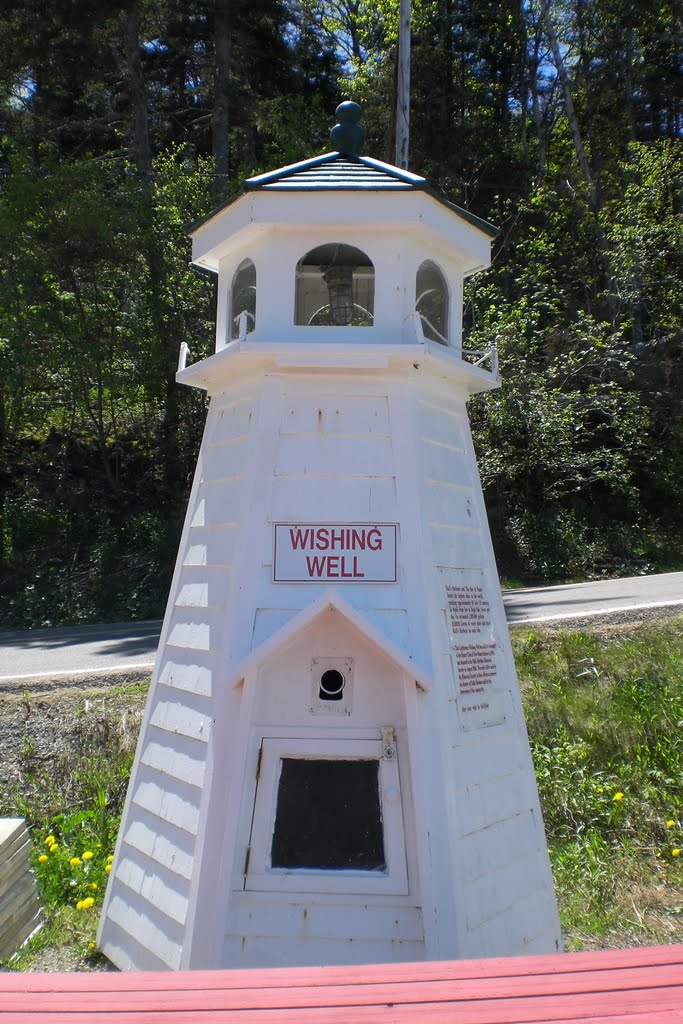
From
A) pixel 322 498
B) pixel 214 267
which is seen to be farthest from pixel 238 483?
pixel 214 267

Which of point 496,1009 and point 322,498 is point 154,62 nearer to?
point 322,498

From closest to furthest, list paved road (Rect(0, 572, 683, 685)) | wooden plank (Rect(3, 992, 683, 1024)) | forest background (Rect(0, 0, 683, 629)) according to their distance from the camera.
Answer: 1. wooden plank (Rect(3, 992, 683, 1024))
2. paved road (Rect(0, 572, 683, 685))
3. forest background (Rect(0, 0, 683, 629))

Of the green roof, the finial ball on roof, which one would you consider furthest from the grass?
the finial ball on roof

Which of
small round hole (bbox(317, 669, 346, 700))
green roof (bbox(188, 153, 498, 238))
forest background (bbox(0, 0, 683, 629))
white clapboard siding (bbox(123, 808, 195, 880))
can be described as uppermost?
forest background (bbox(0, 0, 683, 629))

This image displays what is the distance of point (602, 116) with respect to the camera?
82.8 feet

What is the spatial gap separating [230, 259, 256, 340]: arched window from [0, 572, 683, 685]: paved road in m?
4.00

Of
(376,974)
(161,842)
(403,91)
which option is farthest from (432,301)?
(403,91)

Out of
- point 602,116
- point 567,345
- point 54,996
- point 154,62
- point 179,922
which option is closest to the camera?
point 54,996

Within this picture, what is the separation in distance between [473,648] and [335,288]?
189 cm

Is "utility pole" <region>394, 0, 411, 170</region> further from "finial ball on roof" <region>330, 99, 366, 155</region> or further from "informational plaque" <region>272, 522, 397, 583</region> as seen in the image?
"informational plaque" <region>272, 522, 397, 583</region>

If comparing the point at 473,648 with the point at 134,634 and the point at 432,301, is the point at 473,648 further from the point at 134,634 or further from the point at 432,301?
the point at 134,634

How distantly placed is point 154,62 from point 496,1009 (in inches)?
992

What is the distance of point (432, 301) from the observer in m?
4.88

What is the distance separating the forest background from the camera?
16.7m
